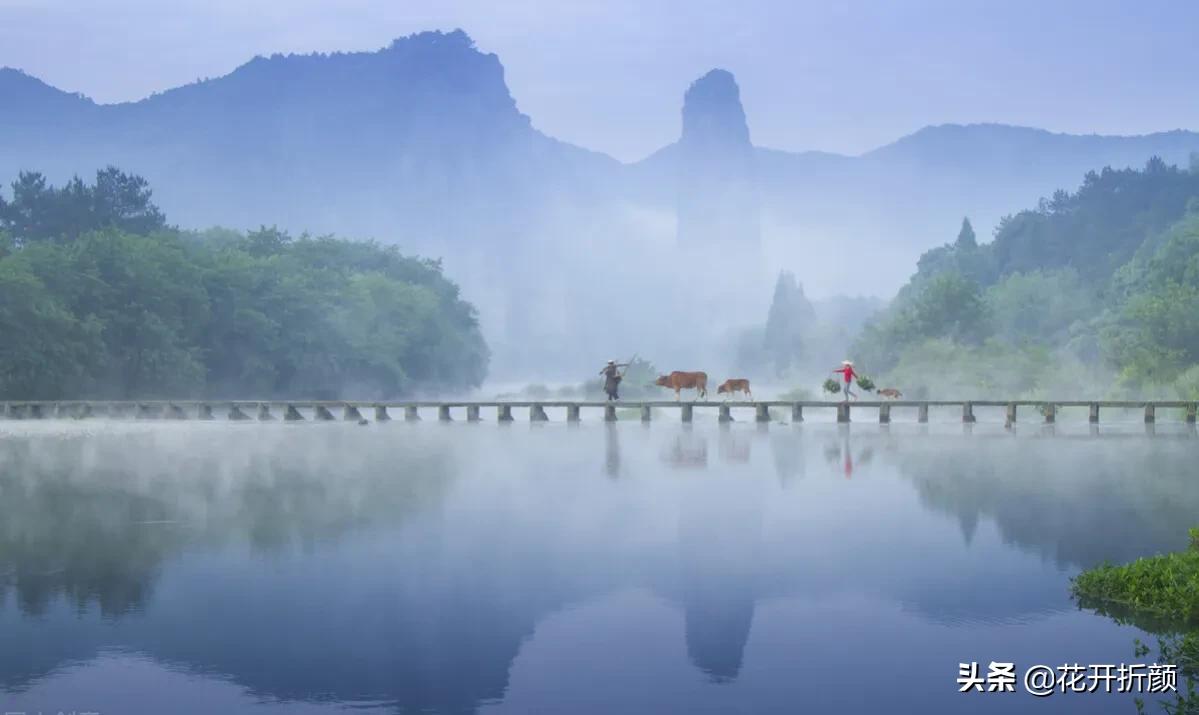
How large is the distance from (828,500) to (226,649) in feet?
56.2

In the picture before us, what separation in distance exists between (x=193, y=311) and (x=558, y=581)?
66.8 m

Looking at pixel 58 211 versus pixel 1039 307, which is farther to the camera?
pixel 1039 307

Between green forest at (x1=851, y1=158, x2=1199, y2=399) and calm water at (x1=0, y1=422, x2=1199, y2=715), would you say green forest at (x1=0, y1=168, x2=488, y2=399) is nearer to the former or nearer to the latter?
calm water at (x1=0, y1=422, x2=1199, y2=715)

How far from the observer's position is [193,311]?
8331 cm

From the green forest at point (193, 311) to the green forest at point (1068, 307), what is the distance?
3522cm

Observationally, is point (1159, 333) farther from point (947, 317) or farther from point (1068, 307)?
point (1068, 307)

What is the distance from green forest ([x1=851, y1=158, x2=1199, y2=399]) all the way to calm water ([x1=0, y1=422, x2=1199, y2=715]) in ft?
131

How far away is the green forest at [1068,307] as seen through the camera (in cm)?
7738

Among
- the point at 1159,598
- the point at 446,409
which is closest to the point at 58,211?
the point at 446,409

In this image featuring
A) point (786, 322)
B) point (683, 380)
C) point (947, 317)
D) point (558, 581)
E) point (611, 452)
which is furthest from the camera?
point (786, 322)

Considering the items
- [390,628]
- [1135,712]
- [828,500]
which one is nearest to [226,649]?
[390,628]

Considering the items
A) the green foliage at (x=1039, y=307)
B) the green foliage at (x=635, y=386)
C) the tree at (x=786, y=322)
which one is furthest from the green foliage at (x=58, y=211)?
the tree at (x=786, y=322)

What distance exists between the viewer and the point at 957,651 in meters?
15.8

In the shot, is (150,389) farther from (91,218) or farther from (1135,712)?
(1135,712)
